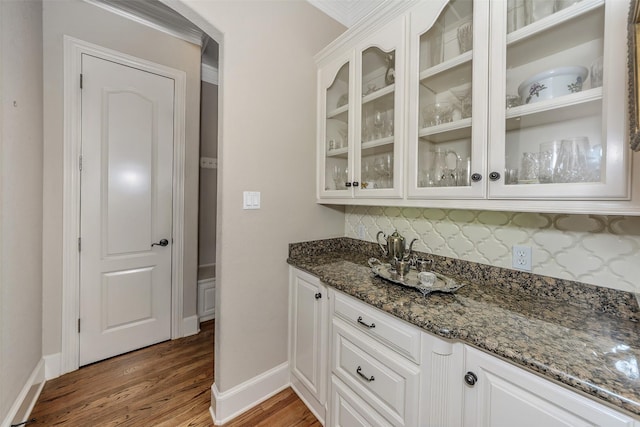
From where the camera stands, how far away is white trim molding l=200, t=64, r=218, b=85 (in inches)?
109

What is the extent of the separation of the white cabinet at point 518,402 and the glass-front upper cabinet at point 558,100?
58 centimetres

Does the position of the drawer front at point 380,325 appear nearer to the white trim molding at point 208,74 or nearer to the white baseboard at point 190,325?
the white baseboard at point 190,325

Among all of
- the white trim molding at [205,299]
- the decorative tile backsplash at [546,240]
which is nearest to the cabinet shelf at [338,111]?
the decorative tile backsplash at [546,240]

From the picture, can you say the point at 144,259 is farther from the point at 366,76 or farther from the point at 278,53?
the point at 366,76

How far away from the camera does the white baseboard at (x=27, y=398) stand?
1337 mm

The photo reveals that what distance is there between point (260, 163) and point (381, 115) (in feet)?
2.55

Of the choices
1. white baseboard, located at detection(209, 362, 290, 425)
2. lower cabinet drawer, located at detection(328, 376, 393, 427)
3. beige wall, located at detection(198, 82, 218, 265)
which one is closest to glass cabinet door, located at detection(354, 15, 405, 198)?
lower cabinet drawer, located at detection(328, 376, 393, 427)

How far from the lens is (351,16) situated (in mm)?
2012

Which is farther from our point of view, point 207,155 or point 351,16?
point 207,155

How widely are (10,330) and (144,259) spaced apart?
87 centimetres

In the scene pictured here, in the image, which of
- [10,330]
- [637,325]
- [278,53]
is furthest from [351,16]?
[10,330]

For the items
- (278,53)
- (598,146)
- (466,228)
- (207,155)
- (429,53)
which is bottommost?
(466,228)

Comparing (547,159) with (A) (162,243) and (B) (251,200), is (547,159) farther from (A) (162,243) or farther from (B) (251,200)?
(A) (162,243)

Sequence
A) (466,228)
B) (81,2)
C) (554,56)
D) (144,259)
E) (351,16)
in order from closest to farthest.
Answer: (554,56)
(466,228)
(81,2)
(351,16)
(144,259)
